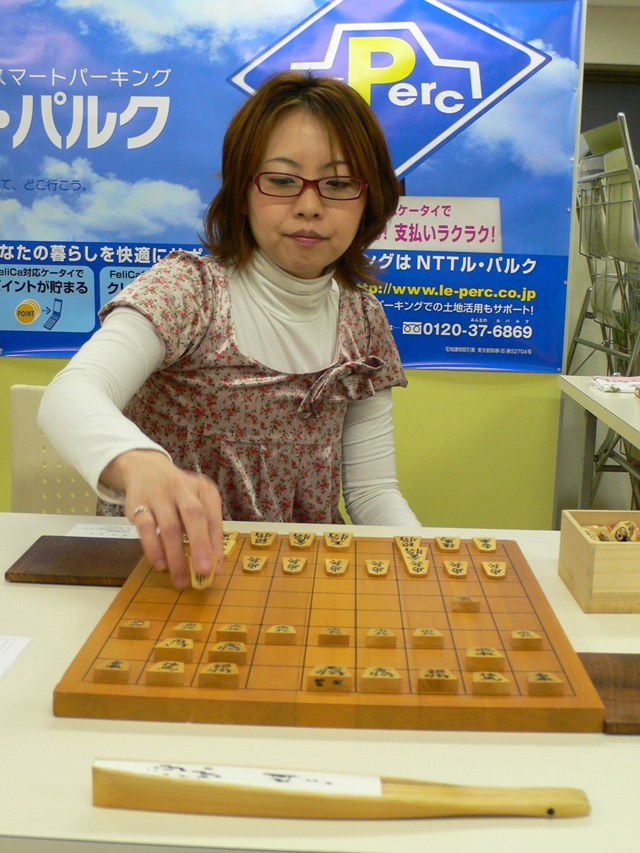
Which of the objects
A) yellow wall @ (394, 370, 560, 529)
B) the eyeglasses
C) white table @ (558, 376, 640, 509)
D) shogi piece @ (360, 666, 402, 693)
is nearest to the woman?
the eyeglasses

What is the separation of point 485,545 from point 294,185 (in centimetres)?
63

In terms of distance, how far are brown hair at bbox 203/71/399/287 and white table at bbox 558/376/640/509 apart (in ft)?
2.97

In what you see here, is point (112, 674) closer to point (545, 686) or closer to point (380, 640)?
point (380, 640)

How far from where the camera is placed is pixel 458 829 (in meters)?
0.58

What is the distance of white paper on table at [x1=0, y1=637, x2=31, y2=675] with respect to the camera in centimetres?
80

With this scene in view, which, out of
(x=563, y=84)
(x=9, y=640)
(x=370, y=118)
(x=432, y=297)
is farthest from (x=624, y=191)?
(x=9, y=640)

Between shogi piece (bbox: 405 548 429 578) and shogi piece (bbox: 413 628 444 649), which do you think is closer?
shogi piece (bbox: 413 628 444 649)

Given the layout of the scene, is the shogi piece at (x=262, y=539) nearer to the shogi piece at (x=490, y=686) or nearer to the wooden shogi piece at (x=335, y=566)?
the wooden shogi piece at (x=335, y=566)

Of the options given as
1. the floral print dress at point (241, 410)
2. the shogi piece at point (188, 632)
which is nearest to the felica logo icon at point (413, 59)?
the floral print dress at point (241, 410)

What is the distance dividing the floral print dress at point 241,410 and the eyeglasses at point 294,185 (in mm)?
174

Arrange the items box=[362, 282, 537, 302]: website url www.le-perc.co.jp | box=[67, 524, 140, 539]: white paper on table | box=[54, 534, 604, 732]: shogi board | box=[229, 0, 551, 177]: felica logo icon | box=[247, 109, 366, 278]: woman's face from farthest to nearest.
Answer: box=[362, 282, 537, 302]: website url www.le-perc.co.jp
box=[229, 0, 551, 177]: felica logo icon
box=[247, 109, 366, 278]: woman's face
box=[67, 524, 140, 539]: white paper on table
box=[54, 534, 604, 732]: shogi board

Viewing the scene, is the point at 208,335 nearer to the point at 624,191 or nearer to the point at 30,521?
the point at 30,521

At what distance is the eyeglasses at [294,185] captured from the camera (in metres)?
1.31

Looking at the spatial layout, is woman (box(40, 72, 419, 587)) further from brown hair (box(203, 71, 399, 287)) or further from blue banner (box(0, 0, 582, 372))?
blue banner (box(0, 0, 582, 372))
